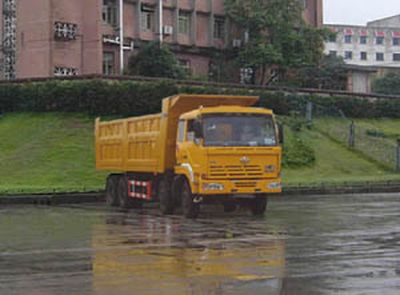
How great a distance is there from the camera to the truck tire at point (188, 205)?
21219 mm

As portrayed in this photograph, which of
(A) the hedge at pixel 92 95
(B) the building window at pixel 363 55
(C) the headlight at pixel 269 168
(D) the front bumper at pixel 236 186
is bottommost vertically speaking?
(D) the front bumper at pixel 236 186

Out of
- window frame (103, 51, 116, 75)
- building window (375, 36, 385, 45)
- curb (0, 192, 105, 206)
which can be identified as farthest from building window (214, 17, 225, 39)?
building window (375, 36, 385, 45)

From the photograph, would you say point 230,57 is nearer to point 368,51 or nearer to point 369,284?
point 369,284

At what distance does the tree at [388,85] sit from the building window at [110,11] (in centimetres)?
4528

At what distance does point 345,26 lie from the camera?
130625 mm

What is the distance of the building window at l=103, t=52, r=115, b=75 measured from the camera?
182ft

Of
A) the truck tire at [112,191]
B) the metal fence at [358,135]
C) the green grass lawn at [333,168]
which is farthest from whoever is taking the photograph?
the metal fence at [358,135]

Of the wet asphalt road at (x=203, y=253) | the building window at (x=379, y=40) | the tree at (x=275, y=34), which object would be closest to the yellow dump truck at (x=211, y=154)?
the wet asphalt road at (x=203, y=253)

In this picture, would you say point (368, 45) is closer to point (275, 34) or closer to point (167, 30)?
point (275, 34)

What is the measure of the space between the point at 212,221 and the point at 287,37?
Answer: 41771 millimetres

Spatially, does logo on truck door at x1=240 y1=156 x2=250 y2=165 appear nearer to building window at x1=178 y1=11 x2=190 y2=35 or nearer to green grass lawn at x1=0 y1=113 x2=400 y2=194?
green grass lawn at x1=0 y1=113 x2=400 y2=194

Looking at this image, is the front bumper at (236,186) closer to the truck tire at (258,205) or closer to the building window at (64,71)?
the truck tire at (258,205)

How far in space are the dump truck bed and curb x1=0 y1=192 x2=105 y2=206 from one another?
1637 millimetres

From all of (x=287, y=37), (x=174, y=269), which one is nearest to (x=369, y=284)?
(x=174, y=269)
